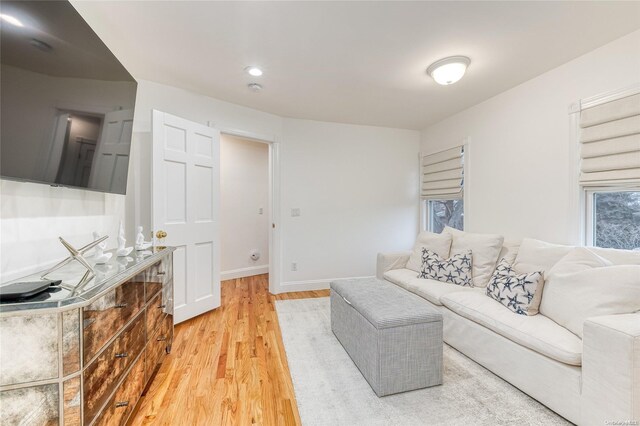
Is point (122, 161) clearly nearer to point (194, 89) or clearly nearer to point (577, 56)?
point (194, 89)

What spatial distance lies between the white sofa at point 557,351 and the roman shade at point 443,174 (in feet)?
5.32

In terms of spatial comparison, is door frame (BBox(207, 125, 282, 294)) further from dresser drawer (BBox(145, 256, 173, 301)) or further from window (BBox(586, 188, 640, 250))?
window (BBox(586, 188, 640, 250))

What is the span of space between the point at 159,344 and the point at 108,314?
0.89 meters

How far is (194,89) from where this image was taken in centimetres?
291

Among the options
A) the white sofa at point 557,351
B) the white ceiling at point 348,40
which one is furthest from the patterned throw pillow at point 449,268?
the white ceiling at point 348,40

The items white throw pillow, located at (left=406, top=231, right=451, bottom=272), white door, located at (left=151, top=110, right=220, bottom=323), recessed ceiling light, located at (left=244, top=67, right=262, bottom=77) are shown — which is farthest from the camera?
white throw pillow, located at (left=406, top=231, right=451, bottom=272)

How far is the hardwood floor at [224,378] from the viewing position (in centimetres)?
156

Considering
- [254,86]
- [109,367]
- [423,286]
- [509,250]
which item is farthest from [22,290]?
[509,250]

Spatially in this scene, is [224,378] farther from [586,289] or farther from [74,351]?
[586,289]

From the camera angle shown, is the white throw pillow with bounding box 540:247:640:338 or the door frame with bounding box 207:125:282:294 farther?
the door frame with bounding box 207:125:282:294

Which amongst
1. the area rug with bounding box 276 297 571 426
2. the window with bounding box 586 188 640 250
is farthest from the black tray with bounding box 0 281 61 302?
the window with bounding box 586 188 640 250

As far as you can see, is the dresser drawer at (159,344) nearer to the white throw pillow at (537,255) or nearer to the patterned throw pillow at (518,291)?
the patterned throw pillow at (518,291)

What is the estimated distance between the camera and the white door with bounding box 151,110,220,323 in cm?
261

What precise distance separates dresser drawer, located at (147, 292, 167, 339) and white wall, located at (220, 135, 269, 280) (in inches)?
99.1
